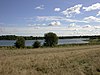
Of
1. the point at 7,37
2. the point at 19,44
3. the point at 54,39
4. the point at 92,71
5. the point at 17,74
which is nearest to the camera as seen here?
the point at 17,74

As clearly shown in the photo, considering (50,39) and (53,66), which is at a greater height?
(53,66)

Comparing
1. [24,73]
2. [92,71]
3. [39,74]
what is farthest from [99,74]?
[24,73]

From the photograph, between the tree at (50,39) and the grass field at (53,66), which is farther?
the tree at (50,39)

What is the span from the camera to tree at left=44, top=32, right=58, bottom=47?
93306 mm

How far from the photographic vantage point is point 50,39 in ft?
309

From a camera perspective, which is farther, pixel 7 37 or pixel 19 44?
pixel 7 37

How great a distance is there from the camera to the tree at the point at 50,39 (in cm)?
9331

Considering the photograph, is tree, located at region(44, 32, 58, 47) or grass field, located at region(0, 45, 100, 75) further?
tree, located at region(44, 32, 58, 47)

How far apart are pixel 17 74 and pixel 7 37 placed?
181m

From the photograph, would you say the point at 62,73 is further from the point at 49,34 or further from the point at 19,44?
the point at 49,34

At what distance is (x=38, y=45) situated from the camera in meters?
77.8

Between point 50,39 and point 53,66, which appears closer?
point 53,66

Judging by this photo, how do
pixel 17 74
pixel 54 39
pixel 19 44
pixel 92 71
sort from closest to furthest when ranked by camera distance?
pixel 17 74
pixel 92 71
pixel 19 44
pixel 54 39

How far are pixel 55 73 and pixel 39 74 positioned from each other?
2.76 ft
